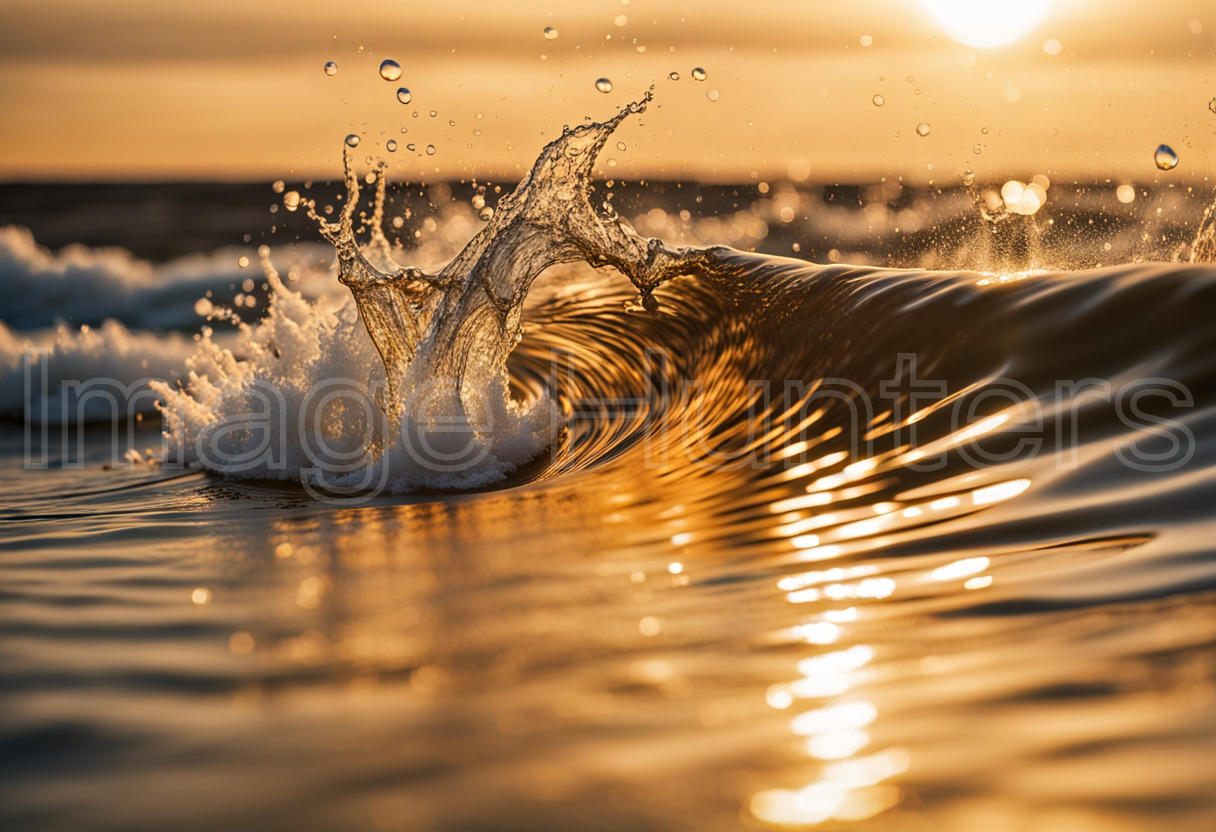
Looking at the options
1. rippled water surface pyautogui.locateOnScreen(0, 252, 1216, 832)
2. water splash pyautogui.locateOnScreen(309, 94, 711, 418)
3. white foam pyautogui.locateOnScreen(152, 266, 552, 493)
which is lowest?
rippled water surface pyautogui.locateOnScreen(0, 252, 1216, 832)

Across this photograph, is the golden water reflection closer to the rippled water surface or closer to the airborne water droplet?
the rippled water surface

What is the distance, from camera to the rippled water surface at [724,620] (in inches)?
56.6

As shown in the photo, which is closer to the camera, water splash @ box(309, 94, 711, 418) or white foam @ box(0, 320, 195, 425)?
water splash @ box(309, 94, 711, 418)

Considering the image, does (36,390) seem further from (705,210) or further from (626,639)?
(705,210)

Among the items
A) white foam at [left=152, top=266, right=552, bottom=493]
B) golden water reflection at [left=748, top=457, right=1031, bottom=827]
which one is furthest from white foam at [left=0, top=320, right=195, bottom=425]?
golden water reflection at [left=748, top=457, right=1031, bottom=827]

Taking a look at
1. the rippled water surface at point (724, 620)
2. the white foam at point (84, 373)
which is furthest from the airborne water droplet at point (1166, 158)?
the white foam at point (84, 373)

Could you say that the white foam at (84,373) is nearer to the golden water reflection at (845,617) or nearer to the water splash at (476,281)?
the water splash at (476,281)

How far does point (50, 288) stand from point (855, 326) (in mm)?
12982

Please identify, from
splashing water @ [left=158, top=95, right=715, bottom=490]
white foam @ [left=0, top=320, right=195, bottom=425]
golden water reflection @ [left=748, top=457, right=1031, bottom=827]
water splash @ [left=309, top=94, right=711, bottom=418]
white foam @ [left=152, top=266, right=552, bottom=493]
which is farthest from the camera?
white foam @ [left=0, top=320, right=195, bottom=425]

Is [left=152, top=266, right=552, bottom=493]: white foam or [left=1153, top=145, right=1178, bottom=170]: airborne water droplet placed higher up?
[left=1153, top=145, right=1178, bottom=170]: airborne water droplet

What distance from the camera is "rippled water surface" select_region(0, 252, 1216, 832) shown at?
1.44 m

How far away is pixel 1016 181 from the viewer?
8.52 meters

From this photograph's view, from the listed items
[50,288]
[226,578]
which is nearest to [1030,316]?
[226,578]

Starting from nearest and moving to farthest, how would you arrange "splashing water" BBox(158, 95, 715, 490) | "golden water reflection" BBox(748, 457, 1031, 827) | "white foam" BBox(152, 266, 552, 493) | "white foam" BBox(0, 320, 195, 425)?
"golden water reflection" BBox(748, 457, 1031, 827) < "white foam" BBox(152, 266, 552, 493) < "splashing water" BBox(158, 95, 715, 490) < "white foam" BBox(0, 320, 195, 425)
